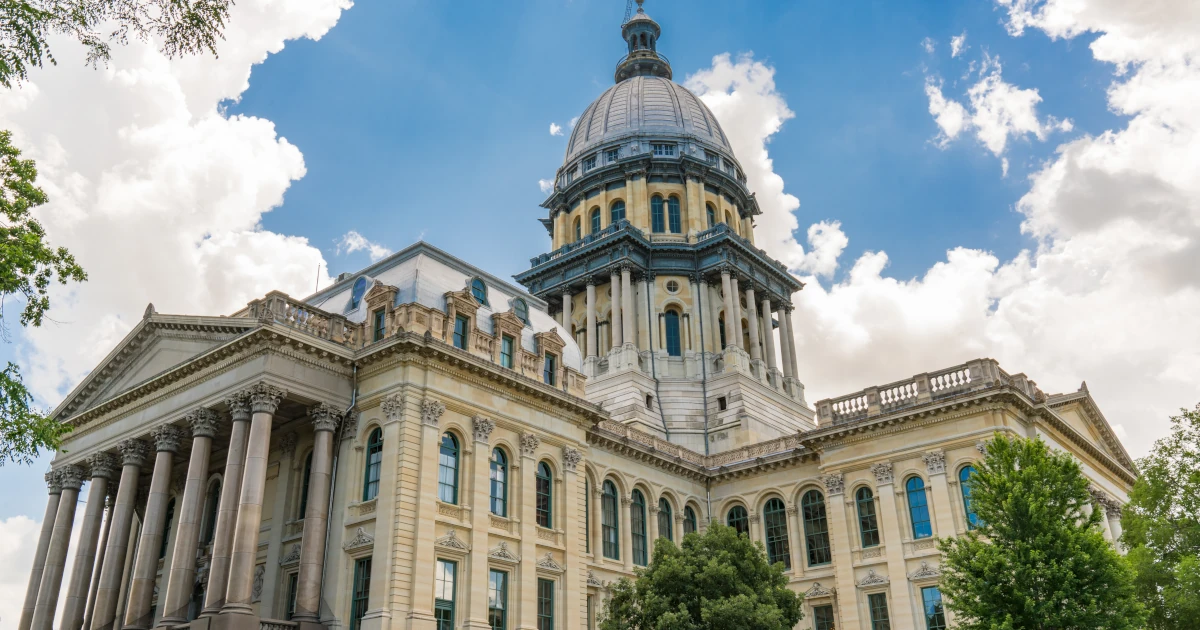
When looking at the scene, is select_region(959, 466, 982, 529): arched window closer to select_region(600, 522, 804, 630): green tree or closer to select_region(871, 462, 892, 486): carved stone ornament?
select_region(871, 462, 892, 486): carved stone ornament

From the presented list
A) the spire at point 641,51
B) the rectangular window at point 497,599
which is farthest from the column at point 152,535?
the spire at point 641,51

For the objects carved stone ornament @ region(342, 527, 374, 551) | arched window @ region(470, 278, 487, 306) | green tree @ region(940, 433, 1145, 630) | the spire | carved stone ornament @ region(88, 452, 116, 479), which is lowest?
green tree @ region(940, 433, 1145, 630)

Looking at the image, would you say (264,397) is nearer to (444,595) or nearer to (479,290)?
(444,595)

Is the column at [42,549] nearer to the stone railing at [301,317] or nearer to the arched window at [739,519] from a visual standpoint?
the stone railing at [301,317]

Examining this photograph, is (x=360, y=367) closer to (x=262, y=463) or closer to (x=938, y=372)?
(x=262, y=463)

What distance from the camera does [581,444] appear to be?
3616 centimetres

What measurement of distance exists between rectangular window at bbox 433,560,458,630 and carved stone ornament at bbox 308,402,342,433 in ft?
19.0

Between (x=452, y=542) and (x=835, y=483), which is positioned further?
(x=835, y=483)

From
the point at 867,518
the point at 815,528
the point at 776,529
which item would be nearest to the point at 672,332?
the point at 776,529

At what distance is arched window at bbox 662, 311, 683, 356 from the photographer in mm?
56416

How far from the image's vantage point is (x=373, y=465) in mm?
30297

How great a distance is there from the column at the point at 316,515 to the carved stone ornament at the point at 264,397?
159 centimetres

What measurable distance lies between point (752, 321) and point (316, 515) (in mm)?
34178

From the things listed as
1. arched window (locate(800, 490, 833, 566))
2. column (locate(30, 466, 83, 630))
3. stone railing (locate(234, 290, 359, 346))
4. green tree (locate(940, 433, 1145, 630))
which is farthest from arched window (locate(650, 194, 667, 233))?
green tree (locate(940, 433, 1145, 630))
